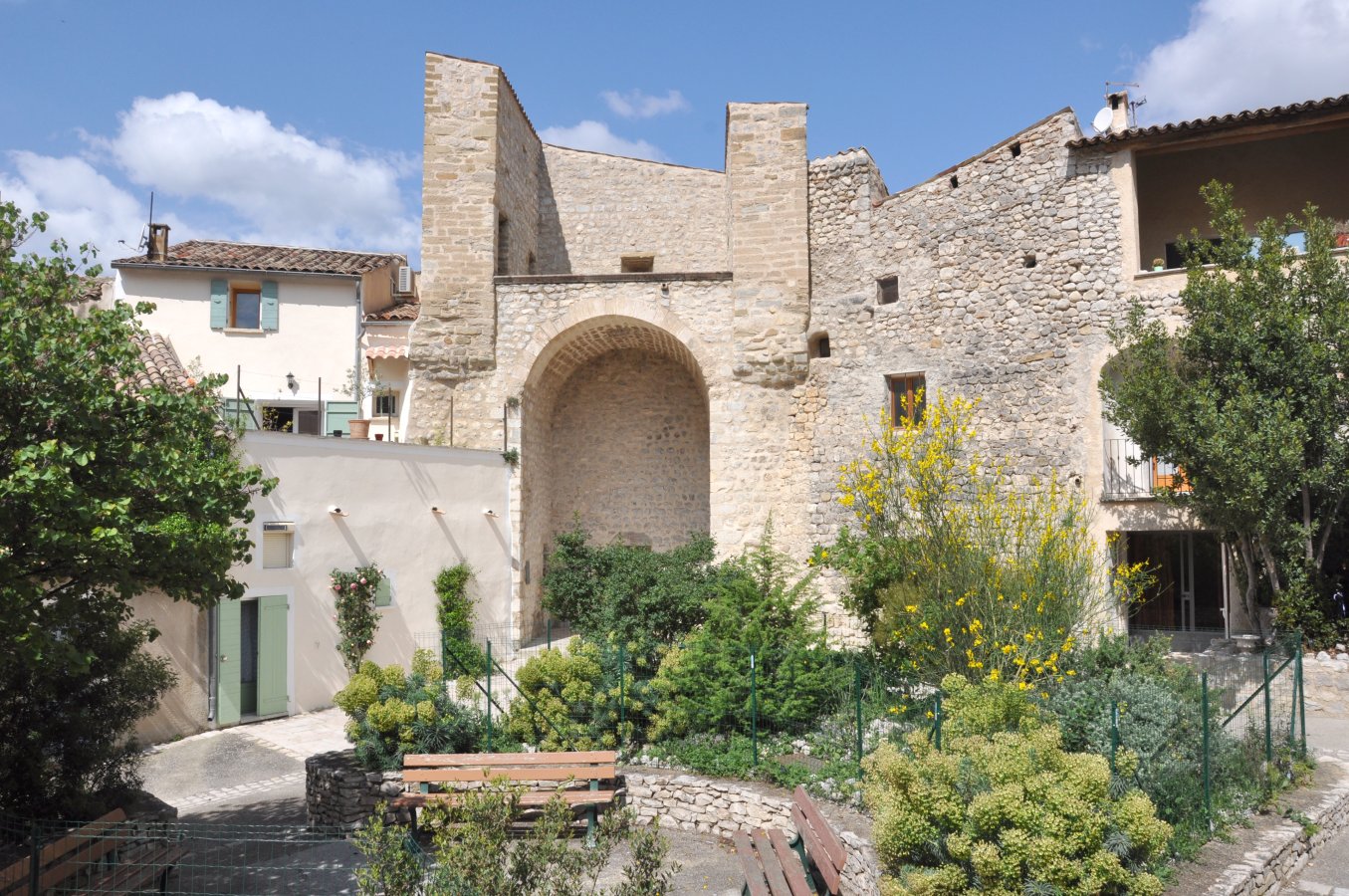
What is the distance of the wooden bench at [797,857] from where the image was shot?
663 cm

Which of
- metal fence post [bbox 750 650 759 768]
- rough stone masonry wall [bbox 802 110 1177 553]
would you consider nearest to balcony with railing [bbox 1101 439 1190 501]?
rough stone masonry wall [bbox 802 110 1177 553]

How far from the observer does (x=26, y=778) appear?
7.54 metres

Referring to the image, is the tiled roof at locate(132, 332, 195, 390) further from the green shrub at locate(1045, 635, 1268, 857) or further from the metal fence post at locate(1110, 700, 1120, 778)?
the metal fence post at locate(1110, 700, 1120, 778)

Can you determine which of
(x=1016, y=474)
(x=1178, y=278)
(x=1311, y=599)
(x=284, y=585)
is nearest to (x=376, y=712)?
(x=284, y=585)

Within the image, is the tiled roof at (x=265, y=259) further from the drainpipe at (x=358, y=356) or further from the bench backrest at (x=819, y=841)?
the bench backrest at (x=819, y=841)

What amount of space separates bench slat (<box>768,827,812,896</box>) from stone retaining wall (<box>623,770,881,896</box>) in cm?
63

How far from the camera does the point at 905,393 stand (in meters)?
15.6

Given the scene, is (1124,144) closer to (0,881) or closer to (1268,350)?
(1268,350)

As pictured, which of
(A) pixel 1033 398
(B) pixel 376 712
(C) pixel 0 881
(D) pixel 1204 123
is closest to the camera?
(C) pixel 0 881

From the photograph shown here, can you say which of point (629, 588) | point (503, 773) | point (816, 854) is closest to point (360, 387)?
point (629, 588)

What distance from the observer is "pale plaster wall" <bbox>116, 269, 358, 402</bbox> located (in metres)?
18.5

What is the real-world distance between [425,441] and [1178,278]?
12.5 m

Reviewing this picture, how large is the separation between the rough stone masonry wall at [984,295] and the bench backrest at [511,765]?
8.00m

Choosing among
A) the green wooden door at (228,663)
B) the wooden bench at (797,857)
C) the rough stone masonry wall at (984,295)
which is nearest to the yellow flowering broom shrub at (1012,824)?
the wooden bench at (797,857)
